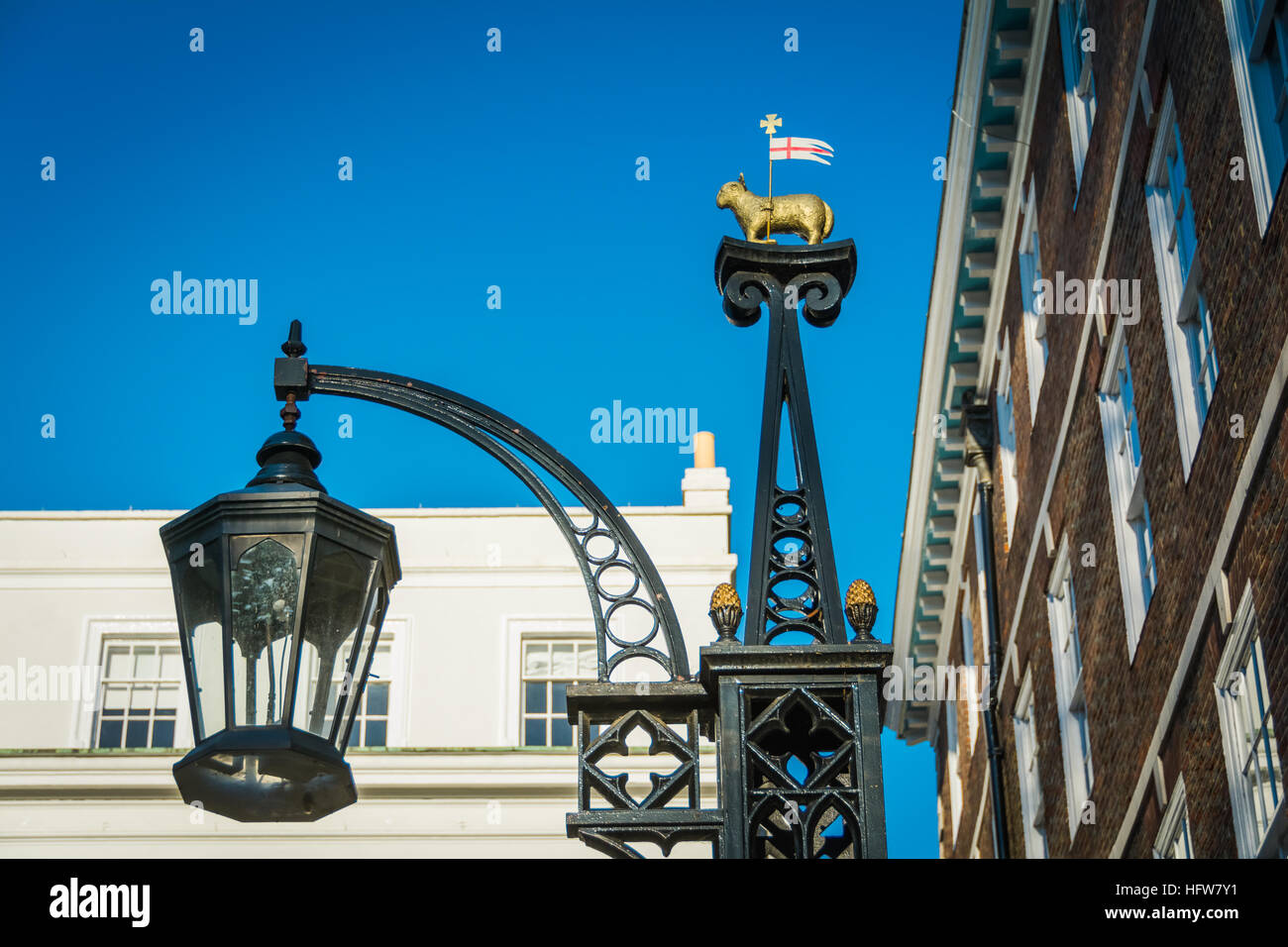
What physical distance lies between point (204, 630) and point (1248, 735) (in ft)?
27.6

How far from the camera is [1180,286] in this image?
15.1 m

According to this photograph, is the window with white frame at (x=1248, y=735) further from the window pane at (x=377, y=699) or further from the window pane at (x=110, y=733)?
the window pane at (x=110, y=733)

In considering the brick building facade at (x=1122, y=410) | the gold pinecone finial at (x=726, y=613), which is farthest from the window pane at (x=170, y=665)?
the gold pinecone finial at (x=726, y=613)

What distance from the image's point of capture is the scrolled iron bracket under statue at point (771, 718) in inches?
252

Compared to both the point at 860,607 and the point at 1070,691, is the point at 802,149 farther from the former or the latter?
the point at 1070,691

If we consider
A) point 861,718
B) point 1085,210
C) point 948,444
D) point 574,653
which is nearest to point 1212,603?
point 1085,210

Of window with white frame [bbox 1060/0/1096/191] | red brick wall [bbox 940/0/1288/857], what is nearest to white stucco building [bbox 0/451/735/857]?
red brick wall [bbox 940/0/1288/857]

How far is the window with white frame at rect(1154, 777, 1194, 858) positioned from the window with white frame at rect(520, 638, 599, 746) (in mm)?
14237

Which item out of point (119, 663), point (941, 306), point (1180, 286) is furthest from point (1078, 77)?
point (119, 663)

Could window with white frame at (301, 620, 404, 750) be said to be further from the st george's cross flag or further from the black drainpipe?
the st george's cross flag

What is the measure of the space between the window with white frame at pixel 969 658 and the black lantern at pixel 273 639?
22055mm

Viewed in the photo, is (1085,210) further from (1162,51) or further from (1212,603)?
(1212,603)

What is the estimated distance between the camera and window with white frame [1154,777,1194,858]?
14.8 metres

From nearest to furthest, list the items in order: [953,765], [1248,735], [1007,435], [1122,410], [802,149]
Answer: [802,149], [1248,735], [1122,410], [1007,435], [953,765]
